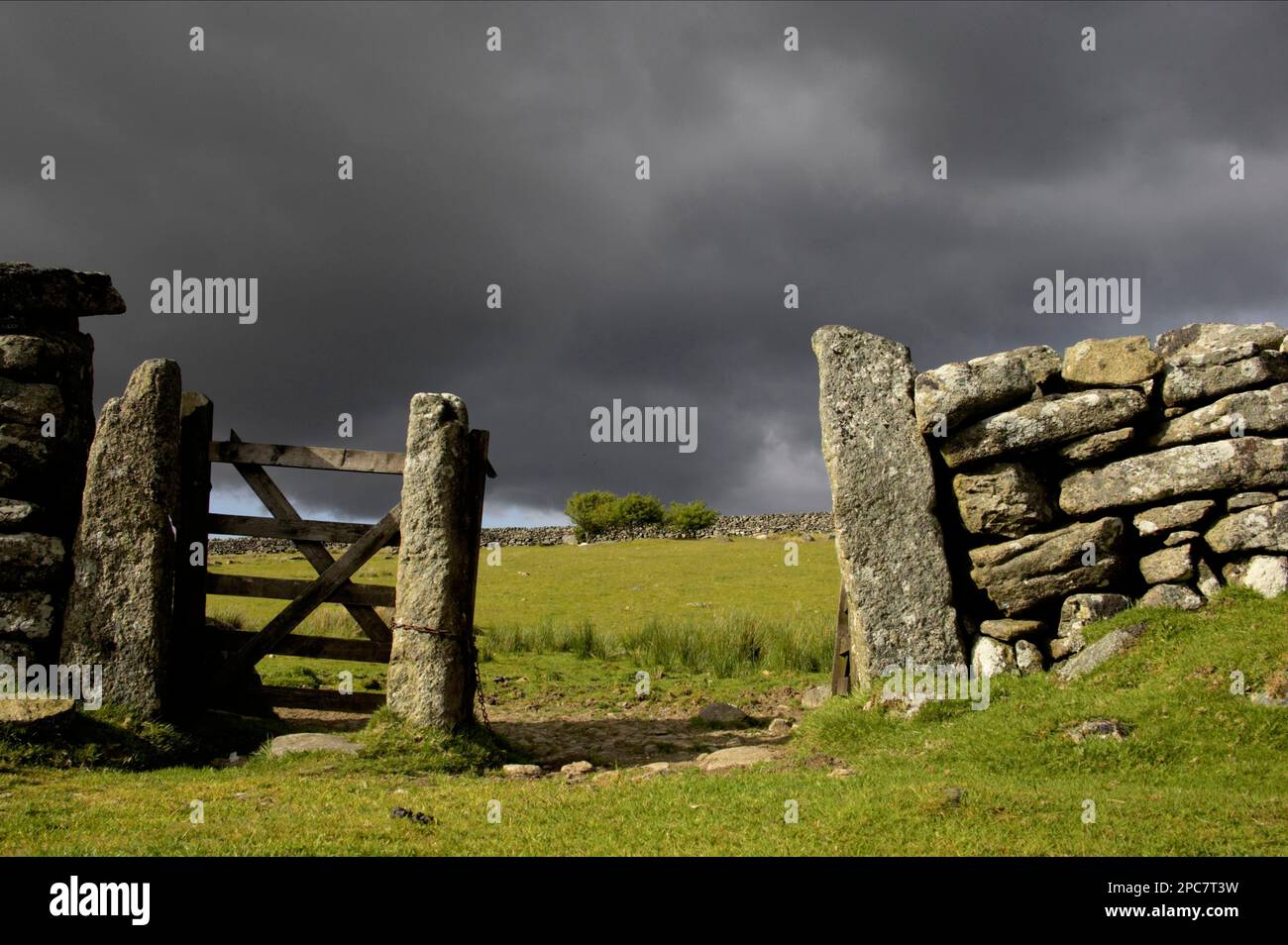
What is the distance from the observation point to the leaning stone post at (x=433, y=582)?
1076 centimetres

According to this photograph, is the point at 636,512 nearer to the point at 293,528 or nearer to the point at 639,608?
the point at 639,608

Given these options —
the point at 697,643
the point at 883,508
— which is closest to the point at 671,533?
the point at 697,643

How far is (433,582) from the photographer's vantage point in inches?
427

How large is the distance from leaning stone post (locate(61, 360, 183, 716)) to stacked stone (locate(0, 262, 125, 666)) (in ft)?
1.37

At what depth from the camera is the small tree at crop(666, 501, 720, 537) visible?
7862 cm

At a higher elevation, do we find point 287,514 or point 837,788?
A: point 287,514

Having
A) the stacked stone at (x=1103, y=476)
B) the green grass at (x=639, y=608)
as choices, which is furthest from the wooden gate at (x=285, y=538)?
the stacked stone at (x=1103, y=476)

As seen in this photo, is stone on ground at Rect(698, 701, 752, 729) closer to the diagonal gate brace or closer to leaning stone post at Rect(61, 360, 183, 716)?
the diagonal gate brace

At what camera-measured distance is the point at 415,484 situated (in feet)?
36.1

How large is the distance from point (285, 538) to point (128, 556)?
178 cm

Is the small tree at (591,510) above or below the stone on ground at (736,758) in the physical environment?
above

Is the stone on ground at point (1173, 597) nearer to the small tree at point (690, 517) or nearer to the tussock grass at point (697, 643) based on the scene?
the tussock grass at point (697, 643)

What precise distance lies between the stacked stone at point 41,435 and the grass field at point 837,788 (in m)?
1.67
